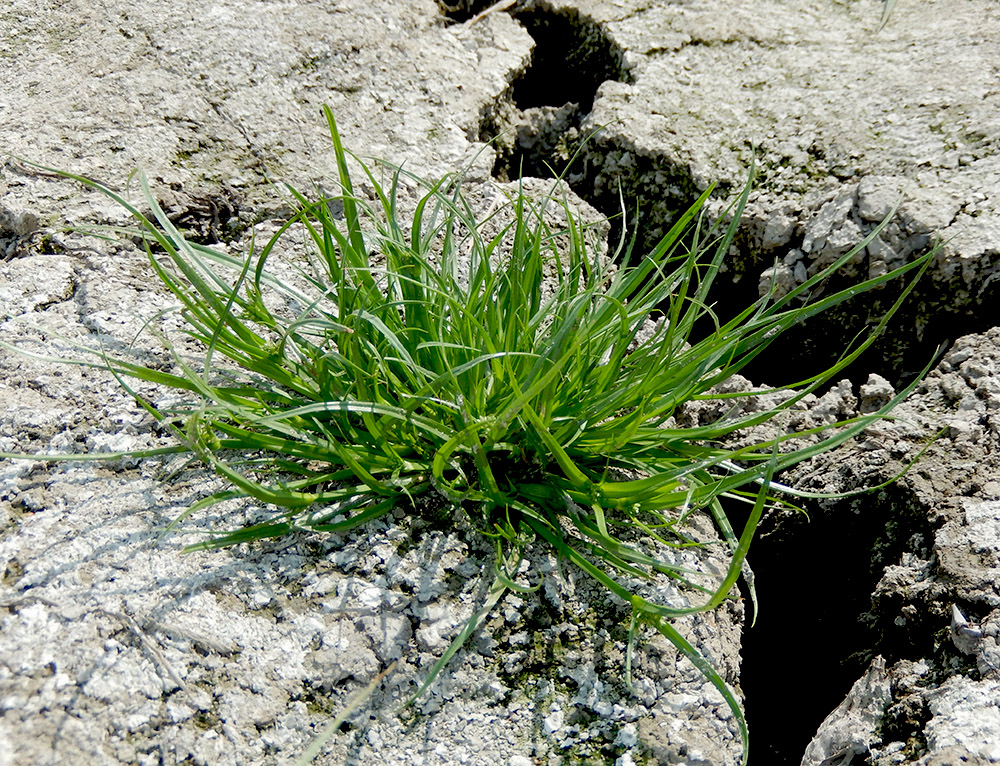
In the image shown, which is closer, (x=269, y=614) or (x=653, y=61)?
(x=269, y=614)

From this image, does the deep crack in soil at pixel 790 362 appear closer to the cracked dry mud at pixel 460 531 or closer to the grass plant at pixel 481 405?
the cracked dry mud at pixel 460 531

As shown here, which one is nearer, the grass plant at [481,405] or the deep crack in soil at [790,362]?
the grass plant at [481,405]

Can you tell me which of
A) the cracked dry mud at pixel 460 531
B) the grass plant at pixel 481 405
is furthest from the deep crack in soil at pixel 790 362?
the grass plant at pixel 481 405

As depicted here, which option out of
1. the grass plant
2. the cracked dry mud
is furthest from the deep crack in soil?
the grass plant

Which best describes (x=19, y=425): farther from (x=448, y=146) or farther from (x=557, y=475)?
(x=448, y=146)

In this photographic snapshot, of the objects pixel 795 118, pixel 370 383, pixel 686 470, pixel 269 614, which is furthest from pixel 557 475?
pixel 795 118
